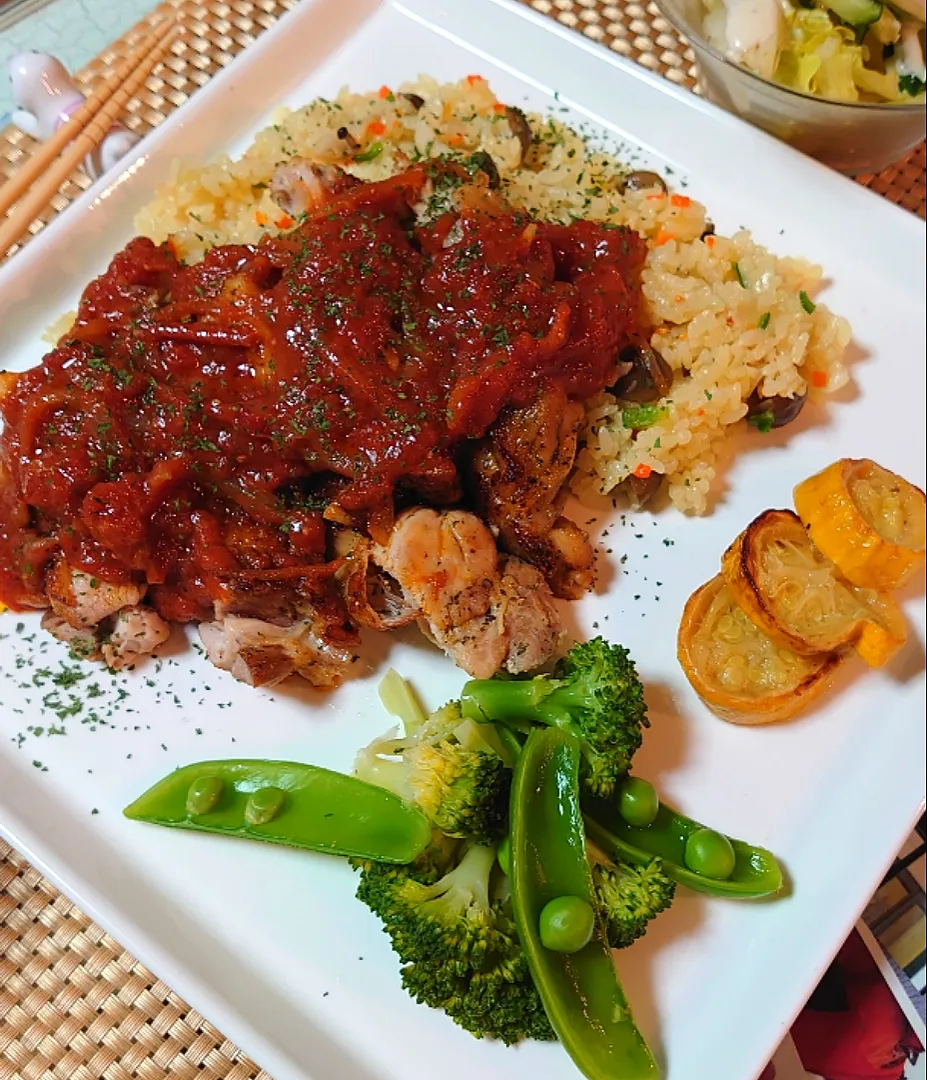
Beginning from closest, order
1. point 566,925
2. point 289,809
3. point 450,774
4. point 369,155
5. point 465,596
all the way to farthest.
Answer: point 566,925, point 450,774, point 289,809, point 465,596, point 369,155

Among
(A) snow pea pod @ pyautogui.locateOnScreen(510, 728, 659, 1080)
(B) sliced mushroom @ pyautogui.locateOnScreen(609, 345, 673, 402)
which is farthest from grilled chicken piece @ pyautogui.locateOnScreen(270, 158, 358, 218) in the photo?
(A) snow pea pod @ pyautogui.locateOnScreen(510, 728, 659, 1080)

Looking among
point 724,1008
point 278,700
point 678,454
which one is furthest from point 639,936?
point 678,454

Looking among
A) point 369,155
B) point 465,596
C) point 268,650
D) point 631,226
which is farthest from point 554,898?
point 369,155

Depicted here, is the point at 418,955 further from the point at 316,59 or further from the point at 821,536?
the point at 316,59

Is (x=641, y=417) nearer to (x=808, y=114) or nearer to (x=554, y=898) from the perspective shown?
(x=808, y=114)

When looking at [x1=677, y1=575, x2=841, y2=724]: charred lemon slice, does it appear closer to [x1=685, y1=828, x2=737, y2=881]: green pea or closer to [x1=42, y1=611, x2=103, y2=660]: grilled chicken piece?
[x1=685, y1=828, x2=737, y2=881]: green pea

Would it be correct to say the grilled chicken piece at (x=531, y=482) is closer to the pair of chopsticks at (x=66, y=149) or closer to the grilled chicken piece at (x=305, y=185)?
the grilled chicken piece at (x=305, y=185)
